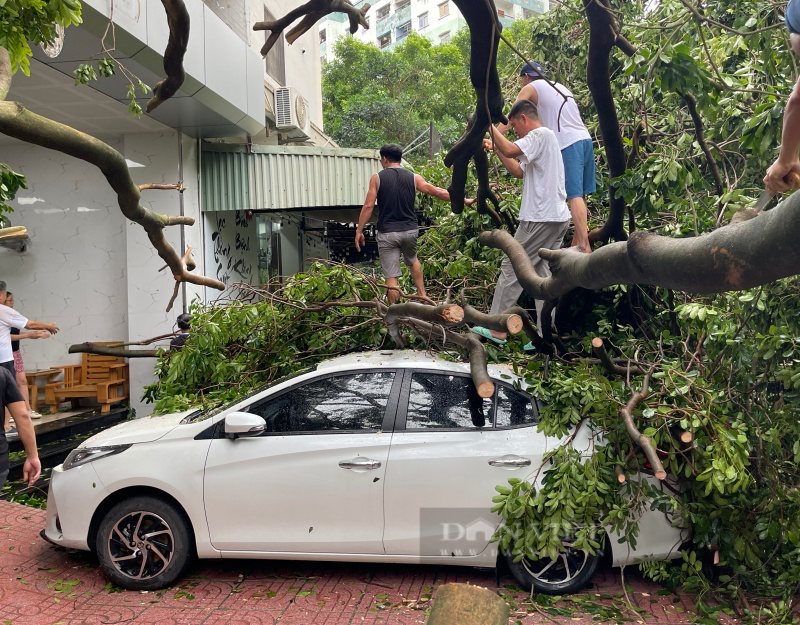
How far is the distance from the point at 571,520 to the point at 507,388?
0.96 metres

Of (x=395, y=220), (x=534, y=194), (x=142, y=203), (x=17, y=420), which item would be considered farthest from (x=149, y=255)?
(x=534, y=194)

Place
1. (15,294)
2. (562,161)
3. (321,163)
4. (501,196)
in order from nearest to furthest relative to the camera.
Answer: (562,161)
(501,196)
(15,294)
(321,163)

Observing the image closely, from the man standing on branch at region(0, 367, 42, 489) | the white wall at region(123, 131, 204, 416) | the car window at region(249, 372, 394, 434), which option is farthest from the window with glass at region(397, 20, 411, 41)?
the man standing on branch at region(0, 367, 42, 489)

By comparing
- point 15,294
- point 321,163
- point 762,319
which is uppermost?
point 321,163

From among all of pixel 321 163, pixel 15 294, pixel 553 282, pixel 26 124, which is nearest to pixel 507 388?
pixel 553 282

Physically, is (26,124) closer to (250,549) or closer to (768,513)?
(250,549)

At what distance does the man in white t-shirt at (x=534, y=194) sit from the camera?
554cm

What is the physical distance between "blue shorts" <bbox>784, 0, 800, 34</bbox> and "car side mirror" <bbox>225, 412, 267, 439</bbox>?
3775 mm

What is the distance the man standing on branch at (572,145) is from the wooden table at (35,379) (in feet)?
26.1

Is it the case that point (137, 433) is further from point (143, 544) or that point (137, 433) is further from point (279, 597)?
point (279, 597)

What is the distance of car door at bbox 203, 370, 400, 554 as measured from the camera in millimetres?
4828

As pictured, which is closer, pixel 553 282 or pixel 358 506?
pixel 553 282

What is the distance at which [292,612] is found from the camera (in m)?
4.65

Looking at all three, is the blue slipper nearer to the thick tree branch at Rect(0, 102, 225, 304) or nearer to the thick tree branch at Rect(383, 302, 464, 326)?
the thick tree branch at Rect(383, 302, 464, 326)
